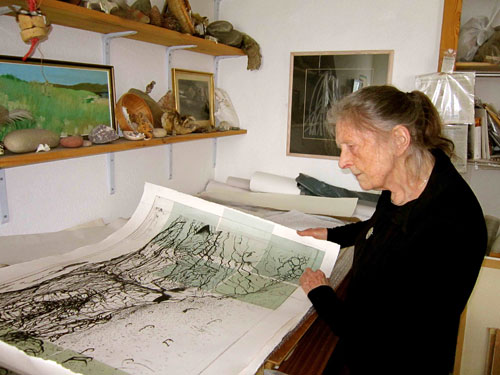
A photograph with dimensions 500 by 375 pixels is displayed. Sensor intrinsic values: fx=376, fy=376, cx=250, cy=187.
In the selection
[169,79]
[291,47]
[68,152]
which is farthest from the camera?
[291,47]

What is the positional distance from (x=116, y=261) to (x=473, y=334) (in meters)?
1.25

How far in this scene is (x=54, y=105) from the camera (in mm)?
1166

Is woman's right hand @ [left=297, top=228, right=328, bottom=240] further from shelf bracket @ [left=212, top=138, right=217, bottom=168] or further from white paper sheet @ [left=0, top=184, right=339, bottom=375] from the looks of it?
shelf bracket @ [left=212, top=138, right=217, bottom=168]

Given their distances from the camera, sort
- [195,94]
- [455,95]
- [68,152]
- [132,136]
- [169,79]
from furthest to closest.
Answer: [195,94], [169,79], [455,95], [132,136], [68,152]

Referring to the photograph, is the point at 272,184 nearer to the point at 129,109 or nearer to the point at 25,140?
the point at 129,109

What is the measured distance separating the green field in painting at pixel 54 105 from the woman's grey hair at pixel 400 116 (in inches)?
34.8

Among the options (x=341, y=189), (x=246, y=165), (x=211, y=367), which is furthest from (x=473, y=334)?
(x=246, y=165)

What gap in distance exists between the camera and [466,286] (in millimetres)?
680

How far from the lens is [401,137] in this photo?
766 mm

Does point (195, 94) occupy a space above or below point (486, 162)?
above

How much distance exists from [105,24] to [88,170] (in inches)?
20.0

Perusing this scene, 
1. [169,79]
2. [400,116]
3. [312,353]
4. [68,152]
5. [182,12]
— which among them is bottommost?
[312,353]

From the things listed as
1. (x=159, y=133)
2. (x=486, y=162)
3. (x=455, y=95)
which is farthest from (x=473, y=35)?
(x=159, y=133)

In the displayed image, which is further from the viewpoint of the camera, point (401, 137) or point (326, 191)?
point (326, 191)
